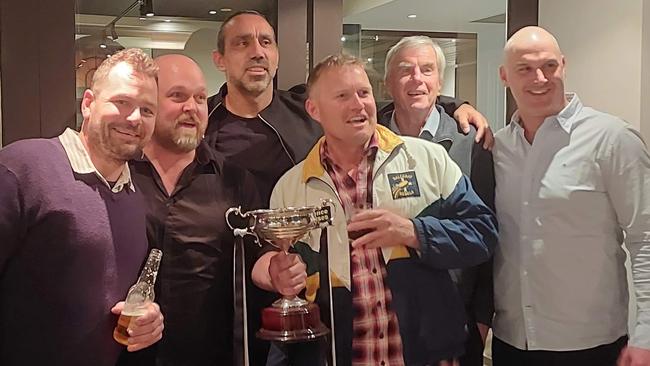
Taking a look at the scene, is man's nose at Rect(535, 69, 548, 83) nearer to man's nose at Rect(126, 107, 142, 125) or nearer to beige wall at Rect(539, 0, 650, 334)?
beige wall at Rect(539, 0, 650, 334)

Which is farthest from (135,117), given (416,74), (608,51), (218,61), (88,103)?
(608,51)

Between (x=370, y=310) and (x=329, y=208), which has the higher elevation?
(x=329, y=208)

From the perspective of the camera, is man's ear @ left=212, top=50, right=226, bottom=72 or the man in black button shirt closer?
the man in black button shirt

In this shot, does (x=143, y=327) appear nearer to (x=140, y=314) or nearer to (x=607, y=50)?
(x=140, y=314)

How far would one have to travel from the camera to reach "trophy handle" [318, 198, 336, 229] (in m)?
2.00

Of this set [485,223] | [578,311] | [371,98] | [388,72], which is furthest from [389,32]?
[578,311]

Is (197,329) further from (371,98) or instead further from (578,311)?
(578,311)

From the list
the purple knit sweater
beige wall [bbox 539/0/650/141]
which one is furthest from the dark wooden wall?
beige wall [bbox 539/0/650/141]

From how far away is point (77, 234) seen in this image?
182cm

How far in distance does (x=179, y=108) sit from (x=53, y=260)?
2.01 ft

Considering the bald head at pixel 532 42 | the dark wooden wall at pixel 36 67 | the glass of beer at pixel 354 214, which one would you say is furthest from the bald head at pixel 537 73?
the dark wooden wall at pixel 36 67

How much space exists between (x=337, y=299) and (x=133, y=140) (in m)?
0.70

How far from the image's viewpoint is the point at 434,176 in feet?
7.26

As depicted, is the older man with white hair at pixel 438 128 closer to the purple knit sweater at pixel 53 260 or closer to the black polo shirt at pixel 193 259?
the black polo shirt at pixel 193 259
